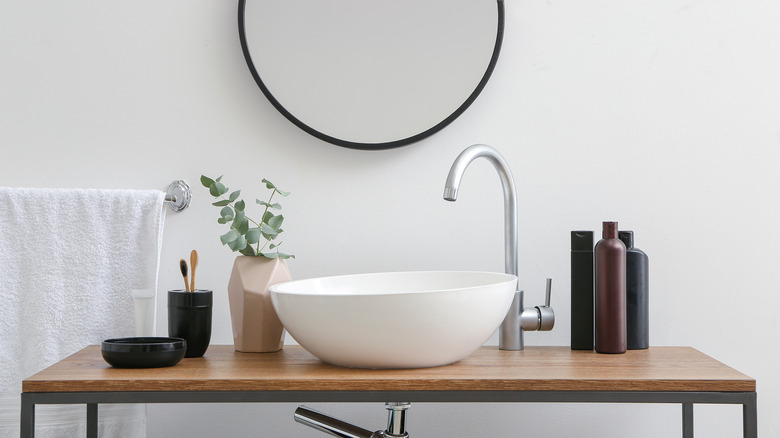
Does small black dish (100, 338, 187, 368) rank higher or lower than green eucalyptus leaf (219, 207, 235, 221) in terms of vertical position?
lower

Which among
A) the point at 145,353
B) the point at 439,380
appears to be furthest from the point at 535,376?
the point at 145,353

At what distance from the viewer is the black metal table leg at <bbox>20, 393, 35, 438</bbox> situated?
38.0 inches

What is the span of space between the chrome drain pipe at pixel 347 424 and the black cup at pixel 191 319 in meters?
0.20

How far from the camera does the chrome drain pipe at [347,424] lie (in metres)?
1.14

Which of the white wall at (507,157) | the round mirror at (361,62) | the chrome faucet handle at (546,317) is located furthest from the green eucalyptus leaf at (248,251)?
the chrome faucet handle at (546,317)

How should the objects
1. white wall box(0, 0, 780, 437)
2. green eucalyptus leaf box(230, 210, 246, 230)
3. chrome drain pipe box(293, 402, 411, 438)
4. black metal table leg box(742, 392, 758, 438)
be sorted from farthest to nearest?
white wall box(0, 0, 780, 437), green eucalyptus leaf box(230, 210, 246, 230), chrome drain pipe box(293, 402, 411, 438), black metal table leg box(742, 392, 758, 438)

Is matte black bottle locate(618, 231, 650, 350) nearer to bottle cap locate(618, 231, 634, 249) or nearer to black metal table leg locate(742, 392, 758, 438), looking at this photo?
bottle cap locate(618, 231, 634, 249)

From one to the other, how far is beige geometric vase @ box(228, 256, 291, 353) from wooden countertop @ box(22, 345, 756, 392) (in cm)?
10

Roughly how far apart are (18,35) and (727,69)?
144 centimetres

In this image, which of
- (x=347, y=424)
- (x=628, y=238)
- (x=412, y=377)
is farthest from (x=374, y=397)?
(x=628, y=238)

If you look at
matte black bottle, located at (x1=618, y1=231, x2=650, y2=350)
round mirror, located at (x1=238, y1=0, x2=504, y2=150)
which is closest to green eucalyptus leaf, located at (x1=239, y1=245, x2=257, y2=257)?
round mirror, located at (x1=238, y1=0, x2=504, y2=150)

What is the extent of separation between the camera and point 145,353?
1.05m

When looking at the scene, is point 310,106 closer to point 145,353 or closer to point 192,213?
point 192,213

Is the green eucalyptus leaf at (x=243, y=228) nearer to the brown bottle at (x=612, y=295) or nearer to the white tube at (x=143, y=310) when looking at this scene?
the white tube at (x=143, y=310)
